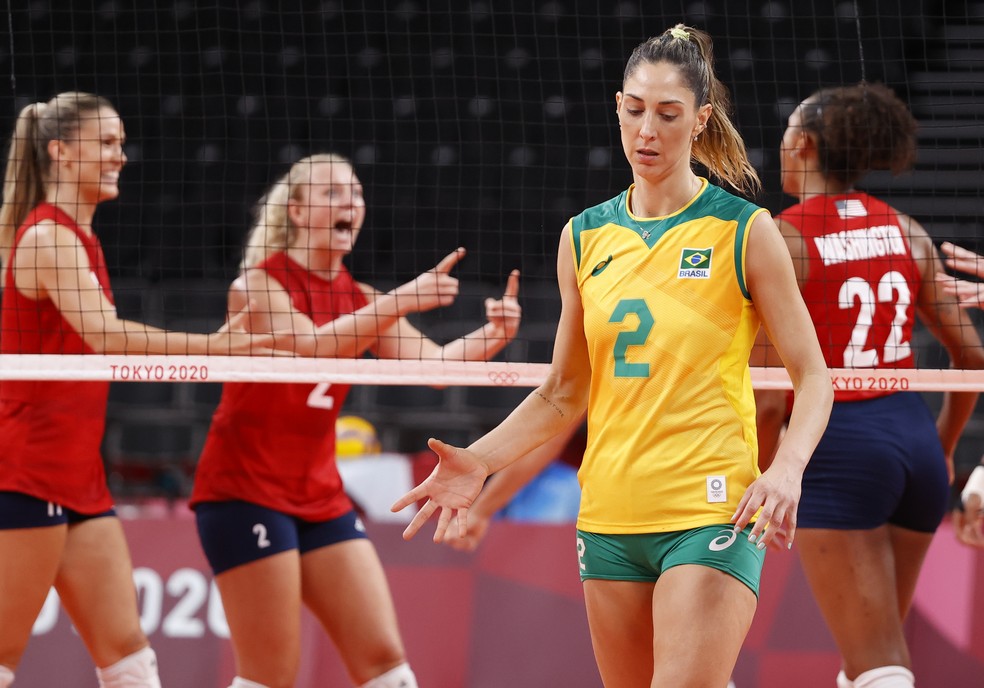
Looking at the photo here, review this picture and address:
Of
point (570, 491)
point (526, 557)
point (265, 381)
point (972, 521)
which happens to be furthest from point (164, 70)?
point (972, 521)

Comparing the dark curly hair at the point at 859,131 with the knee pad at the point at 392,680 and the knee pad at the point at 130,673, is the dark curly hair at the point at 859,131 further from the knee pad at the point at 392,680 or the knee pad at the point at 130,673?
the knee pad at the point at 130,673

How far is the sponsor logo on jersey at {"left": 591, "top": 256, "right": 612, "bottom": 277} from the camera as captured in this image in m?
3.57

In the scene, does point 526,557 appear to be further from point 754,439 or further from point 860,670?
point 754,439

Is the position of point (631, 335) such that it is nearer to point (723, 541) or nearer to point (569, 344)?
point (569, 344)

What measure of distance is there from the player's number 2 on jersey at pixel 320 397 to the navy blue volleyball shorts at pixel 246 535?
1.49 feet

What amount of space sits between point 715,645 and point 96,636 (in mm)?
2655

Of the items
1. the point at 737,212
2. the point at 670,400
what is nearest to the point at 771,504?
the point at 670,400

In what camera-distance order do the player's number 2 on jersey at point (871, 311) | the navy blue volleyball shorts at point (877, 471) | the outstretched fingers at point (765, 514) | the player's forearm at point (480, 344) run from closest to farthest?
the outstretched fingers at point (765, 514), the navy blue volleyball shorts at point (877, 471), the player's number 2 on jersey at point (871, 311), the player's forearm at point (480, 344)

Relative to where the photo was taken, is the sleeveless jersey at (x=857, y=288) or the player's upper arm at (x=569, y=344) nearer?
the player's upper arm at (x=569, y=344)

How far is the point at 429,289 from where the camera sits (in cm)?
482

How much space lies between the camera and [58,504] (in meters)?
4.82

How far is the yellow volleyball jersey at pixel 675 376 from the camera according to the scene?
336 centimetres

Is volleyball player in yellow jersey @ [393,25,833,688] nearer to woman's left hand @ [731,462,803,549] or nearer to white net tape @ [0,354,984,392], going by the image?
woman's left hand @ [731,462,803,549]

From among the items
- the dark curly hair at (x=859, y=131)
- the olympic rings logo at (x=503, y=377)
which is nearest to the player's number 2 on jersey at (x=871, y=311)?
the dark curly hair at (x=859, y=131)
